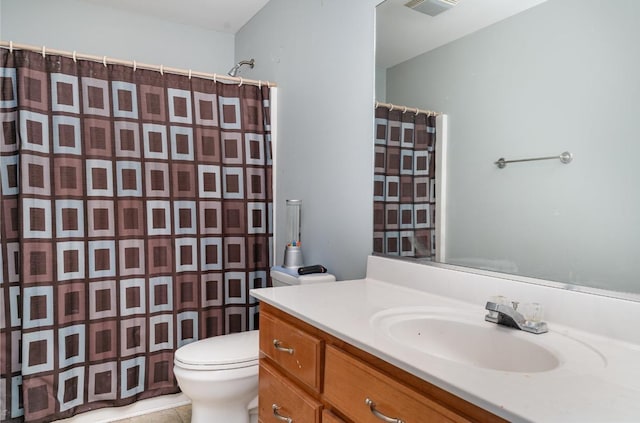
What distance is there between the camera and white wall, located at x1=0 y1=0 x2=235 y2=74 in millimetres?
2488

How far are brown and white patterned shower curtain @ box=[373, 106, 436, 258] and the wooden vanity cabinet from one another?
572mm

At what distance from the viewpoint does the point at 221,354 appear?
1.75 m

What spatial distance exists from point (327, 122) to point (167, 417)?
5.65 ft

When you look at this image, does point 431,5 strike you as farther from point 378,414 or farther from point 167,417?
point 167,417

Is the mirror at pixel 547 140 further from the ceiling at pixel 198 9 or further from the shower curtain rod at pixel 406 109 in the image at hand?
the ceiling at pixel 198 9

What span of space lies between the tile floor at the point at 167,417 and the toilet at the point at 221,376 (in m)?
0.41

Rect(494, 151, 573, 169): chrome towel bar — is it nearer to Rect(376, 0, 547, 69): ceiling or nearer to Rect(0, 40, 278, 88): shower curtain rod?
Rect(376, 0, 547, 69): ceiling

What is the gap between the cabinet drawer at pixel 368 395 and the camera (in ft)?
→ 2.63

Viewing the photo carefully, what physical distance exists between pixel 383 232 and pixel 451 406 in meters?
0.98

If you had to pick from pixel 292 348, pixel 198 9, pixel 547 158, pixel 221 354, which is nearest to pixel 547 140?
pixel 547 158

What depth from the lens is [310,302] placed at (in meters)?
1.30

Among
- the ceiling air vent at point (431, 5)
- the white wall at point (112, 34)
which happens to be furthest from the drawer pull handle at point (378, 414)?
the white wall at point (112, 34)

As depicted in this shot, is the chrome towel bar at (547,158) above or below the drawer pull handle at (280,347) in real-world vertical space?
above

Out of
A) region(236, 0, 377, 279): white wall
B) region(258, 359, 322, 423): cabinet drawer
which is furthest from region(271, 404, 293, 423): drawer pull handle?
region(236, 0, 377, 279): white wall
